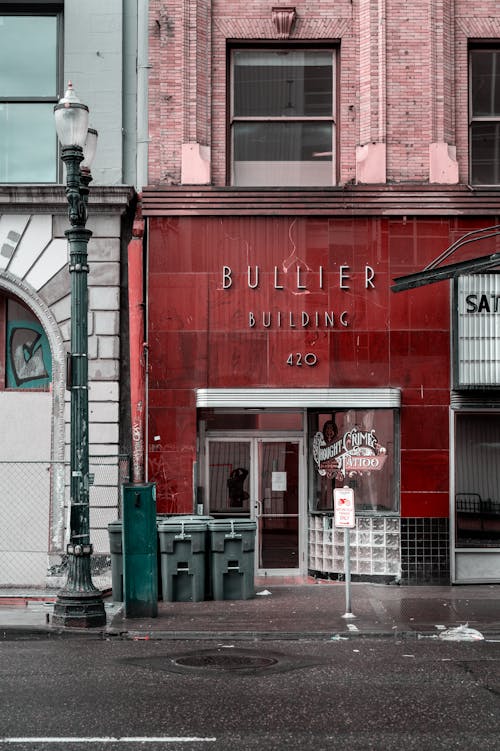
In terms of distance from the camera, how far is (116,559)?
14883mm

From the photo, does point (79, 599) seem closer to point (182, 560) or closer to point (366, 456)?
point (182, 560)

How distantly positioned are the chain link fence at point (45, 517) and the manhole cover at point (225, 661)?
19.9 ft

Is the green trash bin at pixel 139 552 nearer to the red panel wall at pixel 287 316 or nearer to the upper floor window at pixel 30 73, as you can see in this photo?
the red panel wall at pixel 287 316

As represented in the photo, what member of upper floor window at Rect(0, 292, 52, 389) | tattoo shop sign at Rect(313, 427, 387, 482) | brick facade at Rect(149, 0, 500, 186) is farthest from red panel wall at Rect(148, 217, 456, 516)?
upper floor window at Rect(0, 292, 52, 389)

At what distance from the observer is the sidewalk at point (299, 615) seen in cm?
1255

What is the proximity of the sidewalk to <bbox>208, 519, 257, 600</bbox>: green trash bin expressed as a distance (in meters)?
0.22

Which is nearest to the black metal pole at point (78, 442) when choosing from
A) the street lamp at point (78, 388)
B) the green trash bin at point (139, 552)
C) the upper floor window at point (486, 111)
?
the street lamp at point (78, 388)

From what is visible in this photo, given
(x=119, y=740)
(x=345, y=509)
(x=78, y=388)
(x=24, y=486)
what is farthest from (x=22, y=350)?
(x=119, y=740)

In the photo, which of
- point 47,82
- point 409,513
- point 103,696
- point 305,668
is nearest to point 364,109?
point 47,82

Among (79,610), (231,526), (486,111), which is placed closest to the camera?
(79,610)

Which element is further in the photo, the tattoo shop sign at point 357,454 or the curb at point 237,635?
the tattoo shop sign at point 357,454

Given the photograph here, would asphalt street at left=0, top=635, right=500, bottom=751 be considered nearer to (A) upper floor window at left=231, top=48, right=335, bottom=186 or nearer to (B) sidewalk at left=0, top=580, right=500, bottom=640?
(B) sidewalk at left=0, top=580, right=500, bottom=640

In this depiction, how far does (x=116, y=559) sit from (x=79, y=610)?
76.5 inches

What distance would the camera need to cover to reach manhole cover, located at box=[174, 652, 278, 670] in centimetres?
1051
